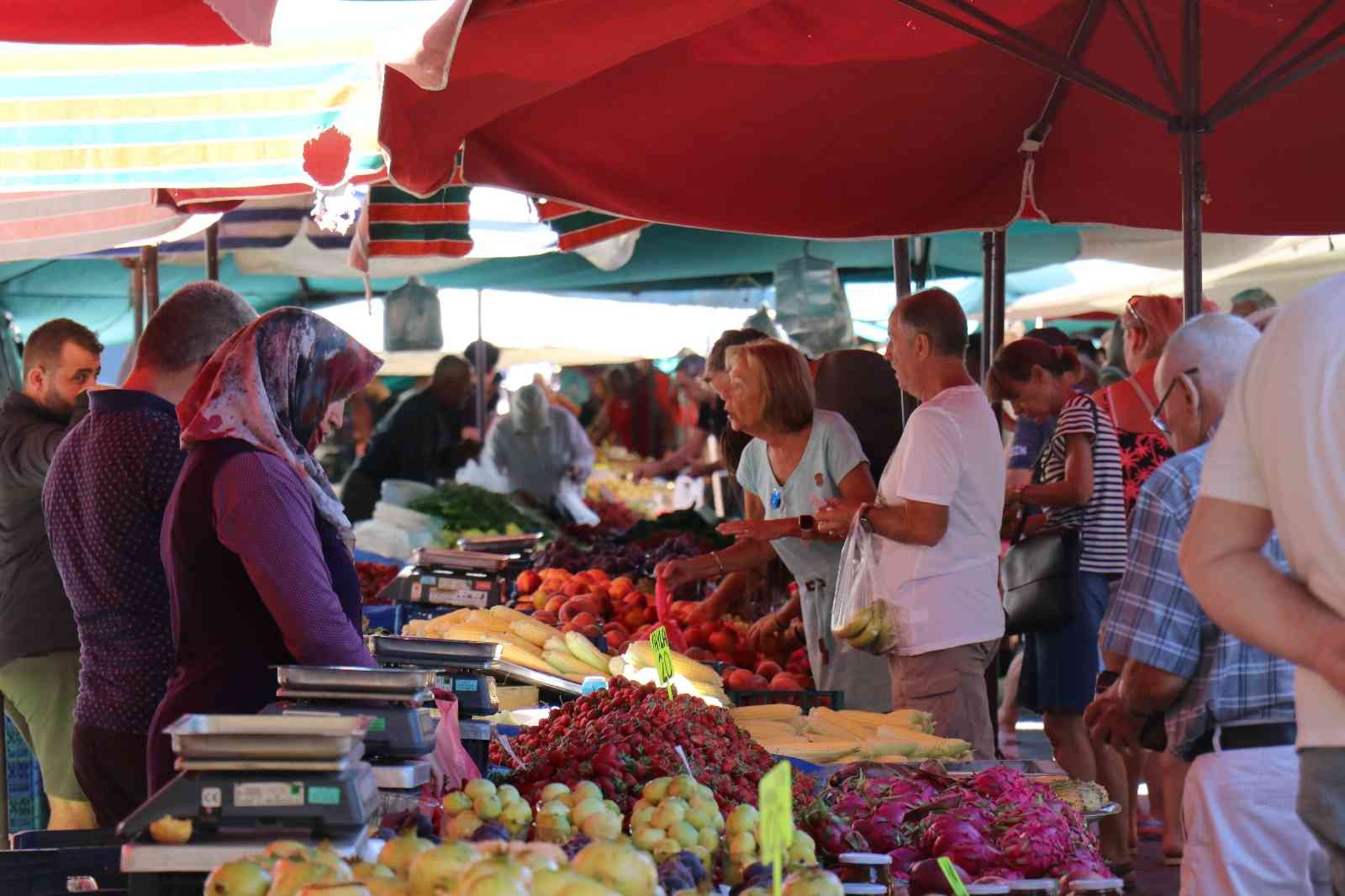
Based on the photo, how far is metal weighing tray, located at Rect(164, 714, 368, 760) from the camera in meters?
2.16

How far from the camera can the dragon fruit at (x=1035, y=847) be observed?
9.18 ft

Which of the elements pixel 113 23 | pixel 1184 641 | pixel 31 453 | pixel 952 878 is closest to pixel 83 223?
pixel 31 453

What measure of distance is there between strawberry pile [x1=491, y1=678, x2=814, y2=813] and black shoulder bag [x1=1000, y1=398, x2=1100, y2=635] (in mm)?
2607

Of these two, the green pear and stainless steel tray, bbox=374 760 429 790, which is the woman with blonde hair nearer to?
stainless steel tray, bbox=374 760 429 790

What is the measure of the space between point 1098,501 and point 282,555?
12.7 ft

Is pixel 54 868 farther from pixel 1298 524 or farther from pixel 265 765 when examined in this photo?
pixel 1298 524

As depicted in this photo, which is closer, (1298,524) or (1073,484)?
(1298,524)

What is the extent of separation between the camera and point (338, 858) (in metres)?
2.04

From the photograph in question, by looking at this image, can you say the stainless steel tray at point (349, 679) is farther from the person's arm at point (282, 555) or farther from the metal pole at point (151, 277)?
the metal pole at point (151, 277)

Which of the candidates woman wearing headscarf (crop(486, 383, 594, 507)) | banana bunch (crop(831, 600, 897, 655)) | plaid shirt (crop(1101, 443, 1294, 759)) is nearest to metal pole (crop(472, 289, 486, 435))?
woman wearing headscarf (crop(486, 383, 594, 507))

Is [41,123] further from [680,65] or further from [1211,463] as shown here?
[1211,463]

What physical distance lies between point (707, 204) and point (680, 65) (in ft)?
2.45

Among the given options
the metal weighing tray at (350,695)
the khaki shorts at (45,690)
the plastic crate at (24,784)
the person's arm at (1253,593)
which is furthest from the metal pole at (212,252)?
the person's arm at (1253,593)

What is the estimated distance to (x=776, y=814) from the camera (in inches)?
74.9
